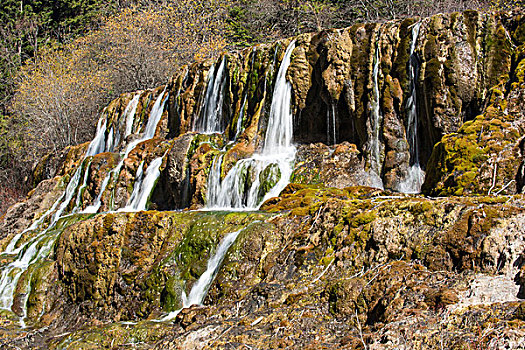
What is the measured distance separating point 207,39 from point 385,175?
2013 centimetres

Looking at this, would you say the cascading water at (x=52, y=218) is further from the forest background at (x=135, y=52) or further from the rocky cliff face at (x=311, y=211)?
the forest background at (x=135, y=52)

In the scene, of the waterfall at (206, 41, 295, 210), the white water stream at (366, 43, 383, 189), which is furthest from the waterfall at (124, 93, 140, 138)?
the white water stream at (366, 43, 383, 189)

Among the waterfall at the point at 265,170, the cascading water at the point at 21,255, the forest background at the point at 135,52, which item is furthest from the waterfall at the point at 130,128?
the forest background at the point at 135,52

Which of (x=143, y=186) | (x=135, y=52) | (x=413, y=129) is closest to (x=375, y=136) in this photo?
(x=413, y=129)

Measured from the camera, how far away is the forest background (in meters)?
27.0

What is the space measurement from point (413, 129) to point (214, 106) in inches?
312

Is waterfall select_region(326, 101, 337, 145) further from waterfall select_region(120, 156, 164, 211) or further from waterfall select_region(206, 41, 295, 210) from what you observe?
waterfall select_region(120, 156, 164, 211)

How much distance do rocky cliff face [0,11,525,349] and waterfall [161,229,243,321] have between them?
0.04 meters

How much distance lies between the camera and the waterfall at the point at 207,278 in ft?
25.1

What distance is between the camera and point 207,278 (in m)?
7.80

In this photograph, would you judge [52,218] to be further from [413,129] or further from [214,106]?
[413,129]

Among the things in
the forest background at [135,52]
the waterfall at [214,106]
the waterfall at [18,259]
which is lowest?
the waterfall at [18,259]

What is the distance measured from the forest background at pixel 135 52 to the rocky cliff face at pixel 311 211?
27.8 feet

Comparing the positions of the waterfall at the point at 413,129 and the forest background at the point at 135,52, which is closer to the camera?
the waterfall at the point at 413,129
